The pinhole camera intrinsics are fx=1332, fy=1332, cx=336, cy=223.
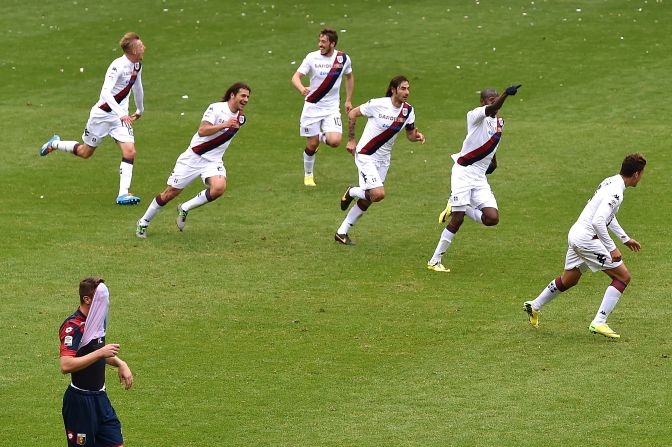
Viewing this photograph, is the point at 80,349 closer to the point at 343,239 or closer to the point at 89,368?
the point at 89,368

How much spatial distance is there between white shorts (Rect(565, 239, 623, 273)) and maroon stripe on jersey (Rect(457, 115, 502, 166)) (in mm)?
3304

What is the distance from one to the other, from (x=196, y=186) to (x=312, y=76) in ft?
9.03

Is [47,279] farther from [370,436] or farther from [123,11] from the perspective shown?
[123,11]

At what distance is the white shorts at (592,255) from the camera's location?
15031 mm

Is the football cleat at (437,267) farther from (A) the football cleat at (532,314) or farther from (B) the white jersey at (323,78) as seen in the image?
(B) the white jersey at (323,78)

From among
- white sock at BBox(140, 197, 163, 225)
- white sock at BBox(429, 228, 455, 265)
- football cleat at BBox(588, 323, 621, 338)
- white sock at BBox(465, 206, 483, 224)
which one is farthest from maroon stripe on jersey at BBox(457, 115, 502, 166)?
white sock at BBox(140, 197, 163, 225)

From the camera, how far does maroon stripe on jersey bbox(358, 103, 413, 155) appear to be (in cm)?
1934

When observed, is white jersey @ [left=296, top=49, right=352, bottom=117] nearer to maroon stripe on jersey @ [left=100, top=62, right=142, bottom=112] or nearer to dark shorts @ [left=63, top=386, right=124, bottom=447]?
maroon stripe on jersey @ [left=100, top=62, right=142, bottom=112]

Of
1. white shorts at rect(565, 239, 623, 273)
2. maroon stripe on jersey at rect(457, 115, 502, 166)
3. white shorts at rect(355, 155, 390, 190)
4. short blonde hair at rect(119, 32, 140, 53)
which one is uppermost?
short blonde hair at rect(119, 32, 140, 53)

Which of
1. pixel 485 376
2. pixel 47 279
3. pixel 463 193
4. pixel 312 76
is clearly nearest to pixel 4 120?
pixel 312 76

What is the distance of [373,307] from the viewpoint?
16406 mm

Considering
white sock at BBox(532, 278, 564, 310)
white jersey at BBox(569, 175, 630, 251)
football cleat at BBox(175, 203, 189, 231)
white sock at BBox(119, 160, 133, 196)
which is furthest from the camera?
white sock at BBox(119, 160, 133, 196)

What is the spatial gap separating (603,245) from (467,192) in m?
3.55

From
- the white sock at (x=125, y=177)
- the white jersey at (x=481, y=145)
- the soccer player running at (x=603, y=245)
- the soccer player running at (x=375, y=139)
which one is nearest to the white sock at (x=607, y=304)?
the soccer player running at (x=603, y=245)
